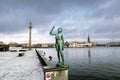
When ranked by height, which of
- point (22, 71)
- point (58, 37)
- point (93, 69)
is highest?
point (58, 37)

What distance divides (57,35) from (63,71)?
2.20 metres

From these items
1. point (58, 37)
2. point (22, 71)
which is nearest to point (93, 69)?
point (22, 71)

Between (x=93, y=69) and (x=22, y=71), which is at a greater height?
(x=22, y=71)

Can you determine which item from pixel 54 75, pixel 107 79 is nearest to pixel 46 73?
pixel 54 75

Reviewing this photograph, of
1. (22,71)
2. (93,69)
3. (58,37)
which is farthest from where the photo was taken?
(93,69)

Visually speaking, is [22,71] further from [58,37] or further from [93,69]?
[93,69]

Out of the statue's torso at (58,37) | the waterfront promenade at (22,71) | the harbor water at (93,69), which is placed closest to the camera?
the statue's torso at (58,37)

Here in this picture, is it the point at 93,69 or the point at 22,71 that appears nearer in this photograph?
the point at 22,71

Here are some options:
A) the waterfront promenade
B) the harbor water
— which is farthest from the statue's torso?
the harbor water

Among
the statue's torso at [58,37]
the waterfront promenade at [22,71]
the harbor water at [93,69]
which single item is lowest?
the harbor water at [93,69]

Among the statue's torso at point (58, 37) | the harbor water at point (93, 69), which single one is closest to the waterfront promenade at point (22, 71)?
the statue's torso at point (58, 37)

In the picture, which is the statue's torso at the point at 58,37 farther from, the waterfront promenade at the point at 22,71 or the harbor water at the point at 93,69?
the harbor water at the point at 93,69

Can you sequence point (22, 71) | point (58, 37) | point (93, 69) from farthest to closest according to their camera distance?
point (93, 69) → point (22, 71) → point (58, 37)

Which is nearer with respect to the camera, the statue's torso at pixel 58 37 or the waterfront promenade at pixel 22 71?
the statue's torso at pixel 58 37
